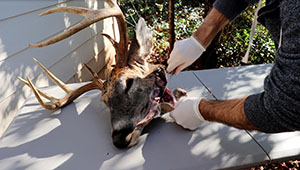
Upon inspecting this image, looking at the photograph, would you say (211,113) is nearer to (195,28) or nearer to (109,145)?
(109,145)

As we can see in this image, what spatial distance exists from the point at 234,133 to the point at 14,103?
2248 millimetres

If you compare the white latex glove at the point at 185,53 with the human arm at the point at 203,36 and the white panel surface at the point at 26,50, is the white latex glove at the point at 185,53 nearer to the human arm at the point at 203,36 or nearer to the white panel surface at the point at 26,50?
the human arm at the point at 203,36

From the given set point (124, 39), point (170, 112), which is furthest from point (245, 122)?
point (124, 39)

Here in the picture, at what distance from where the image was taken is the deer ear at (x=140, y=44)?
6.38 ft

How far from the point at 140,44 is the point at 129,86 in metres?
0.47

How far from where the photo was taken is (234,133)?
1.76m

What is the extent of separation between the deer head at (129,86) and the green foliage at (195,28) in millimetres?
2797

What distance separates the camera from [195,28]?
6738 mm

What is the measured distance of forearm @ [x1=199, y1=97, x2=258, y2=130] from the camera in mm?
1315

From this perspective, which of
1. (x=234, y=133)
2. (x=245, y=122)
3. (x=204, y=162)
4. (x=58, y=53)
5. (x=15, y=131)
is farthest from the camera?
(x=58, y=53)

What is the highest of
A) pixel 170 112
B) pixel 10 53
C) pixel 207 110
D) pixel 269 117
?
pixel 10 53

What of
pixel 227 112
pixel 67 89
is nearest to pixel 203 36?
pixel 227 112

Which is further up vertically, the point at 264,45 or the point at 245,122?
the point at 245,122

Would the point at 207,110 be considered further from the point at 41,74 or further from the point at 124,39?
the point at 41,74
